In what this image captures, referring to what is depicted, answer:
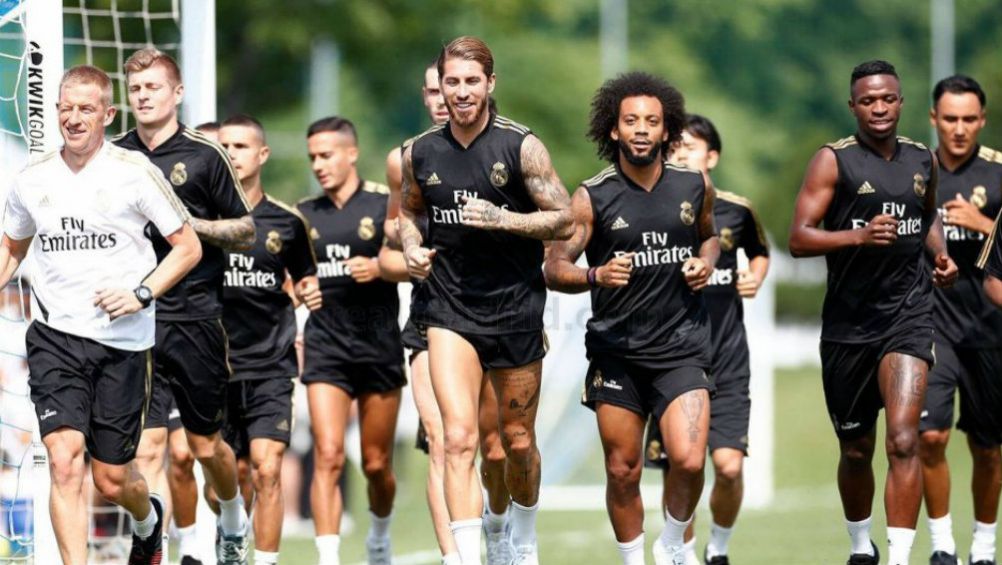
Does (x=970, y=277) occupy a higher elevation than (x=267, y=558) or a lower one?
higher

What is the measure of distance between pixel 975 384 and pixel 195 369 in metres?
5.13

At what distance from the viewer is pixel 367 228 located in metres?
12.2

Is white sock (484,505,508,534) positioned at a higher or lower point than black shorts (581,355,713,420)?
lower

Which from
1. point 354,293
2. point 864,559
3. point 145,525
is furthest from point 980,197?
point 145,525

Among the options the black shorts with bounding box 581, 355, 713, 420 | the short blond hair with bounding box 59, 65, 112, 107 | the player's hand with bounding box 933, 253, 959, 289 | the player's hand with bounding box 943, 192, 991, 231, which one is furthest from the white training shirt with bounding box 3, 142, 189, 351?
the player's hand with bounding box 943, 192, 991, 231

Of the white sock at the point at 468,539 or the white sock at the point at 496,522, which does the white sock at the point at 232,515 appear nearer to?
the white sock at the point at 496,522

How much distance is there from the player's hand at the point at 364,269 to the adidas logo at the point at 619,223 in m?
2.34

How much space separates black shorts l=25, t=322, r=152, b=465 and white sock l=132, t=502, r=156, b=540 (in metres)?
0.57

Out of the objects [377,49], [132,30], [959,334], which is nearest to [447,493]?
[959,334]

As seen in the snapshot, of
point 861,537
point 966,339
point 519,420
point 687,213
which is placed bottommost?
point 861,537

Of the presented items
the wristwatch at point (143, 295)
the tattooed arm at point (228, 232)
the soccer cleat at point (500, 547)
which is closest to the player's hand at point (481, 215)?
the wristwatch at point (143, 295)

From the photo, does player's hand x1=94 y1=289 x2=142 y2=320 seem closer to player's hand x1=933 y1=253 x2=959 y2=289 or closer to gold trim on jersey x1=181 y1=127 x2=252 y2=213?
gold trim on jersey x1=181 y1=127 x2=252 y2=213

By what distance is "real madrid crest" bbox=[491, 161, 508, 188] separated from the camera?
9.51 metres

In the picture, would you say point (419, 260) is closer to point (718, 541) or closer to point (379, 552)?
point (379, 552)
